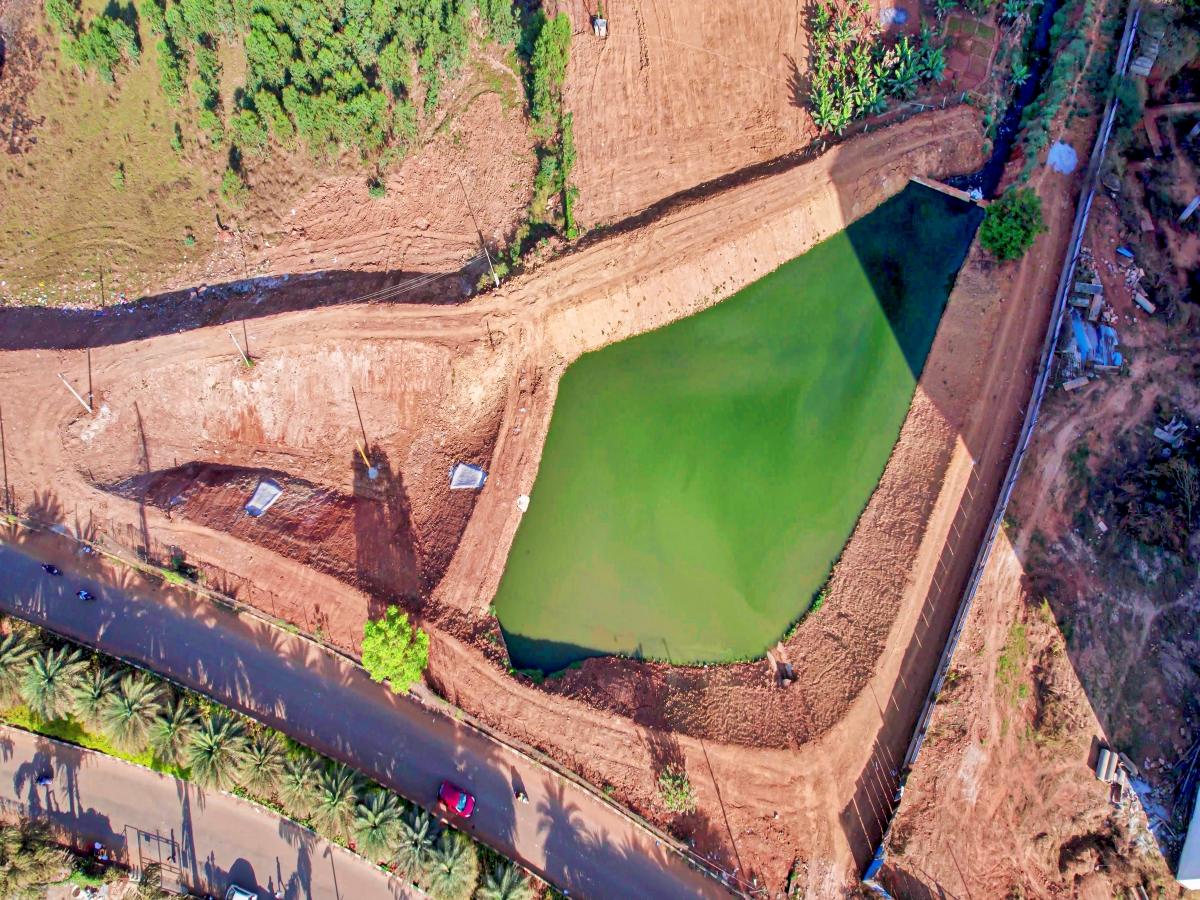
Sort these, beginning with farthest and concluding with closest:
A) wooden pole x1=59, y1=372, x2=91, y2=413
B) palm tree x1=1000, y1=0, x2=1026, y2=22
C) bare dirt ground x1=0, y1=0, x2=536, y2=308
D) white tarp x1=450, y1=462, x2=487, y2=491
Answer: palm tree x1=1000, y1=0, x2=1026, y2=22 → bare dirt ground x1=0, y1=0, x2=536, y2=308 → white tarp x1=450, y1=462, x2=487, y2=491 → wooden pole x1=59, y1=372, x2=91, y2=413

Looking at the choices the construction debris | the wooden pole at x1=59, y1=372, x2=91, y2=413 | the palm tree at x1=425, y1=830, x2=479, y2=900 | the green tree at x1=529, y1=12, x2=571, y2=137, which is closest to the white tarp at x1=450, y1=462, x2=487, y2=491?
the palm tree at x1=425, y1=830, x2=479, y2=900

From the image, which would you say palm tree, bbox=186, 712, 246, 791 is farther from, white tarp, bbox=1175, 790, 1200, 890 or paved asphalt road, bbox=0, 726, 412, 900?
white tarp, bbox=1175, 790, 1200, 890

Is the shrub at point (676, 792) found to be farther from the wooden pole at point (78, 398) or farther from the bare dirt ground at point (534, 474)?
the wooden pole at point (78, 398)

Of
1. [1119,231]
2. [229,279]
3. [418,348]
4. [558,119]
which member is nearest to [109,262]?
[229,279]

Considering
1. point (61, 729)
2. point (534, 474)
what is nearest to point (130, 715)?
point (61, 729)

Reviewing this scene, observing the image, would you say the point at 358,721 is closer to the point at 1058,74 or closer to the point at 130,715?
the point at 130,715

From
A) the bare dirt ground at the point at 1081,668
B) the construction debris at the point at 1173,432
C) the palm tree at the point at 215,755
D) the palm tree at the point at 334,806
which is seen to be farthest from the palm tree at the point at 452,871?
the construction debris at the point at 1173,432
